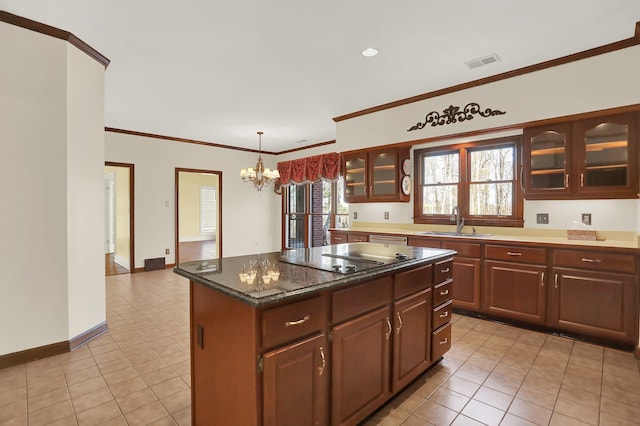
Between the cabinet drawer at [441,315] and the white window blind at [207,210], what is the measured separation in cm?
1073

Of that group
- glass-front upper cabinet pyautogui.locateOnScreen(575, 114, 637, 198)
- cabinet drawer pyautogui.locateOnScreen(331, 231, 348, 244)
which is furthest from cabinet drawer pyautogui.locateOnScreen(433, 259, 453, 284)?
cabinet drawer pyautogui.locateOnScreen(331, 231, 348, 244)

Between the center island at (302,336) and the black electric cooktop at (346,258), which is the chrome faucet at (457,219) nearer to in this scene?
the black electric cooktop at (346,258)

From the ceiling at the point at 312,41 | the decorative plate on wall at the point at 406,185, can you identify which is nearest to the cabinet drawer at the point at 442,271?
the ceiling at the point at 312,41

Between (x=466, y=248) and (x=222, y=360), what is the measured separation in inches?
118

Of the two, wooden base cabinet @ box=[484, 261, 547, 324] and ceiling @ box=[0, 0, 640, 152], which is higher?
ceiling @ box=[0, 0, 640, 152]

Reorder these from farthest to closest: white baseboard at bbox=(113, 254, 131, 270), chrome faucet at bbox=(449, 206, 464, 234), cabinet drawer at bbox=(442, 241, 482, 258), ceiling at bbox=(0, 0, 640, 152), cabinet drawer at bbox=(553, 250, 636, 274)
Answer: white baseboard at bbox=(113, 254, 131, 270), chrome faucet at bbox=(449, 206, 464, 234), cabinet drawer at bbox=(442, 241, 482, 258), cabinet drawer at bbox=(553, 250, 636, 274), ceiling at bbox=(0, 0, 640, 152)

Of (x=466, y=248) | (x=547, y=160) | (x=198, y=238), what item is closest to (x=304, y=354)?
(x=466, y=248)

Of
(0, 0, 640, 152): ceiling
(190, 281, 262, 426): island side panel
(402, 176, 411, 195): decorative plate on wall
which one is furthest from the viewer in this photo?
(402, 176, 411, 195): decorative plate on wall

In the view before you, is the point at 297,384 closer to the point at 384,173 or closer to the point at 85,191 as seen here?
the point at 85,191

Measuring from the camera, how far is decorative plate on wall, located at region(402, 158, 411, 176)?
15.3ft

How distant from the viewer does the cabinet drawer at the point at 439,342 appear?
2.46 m

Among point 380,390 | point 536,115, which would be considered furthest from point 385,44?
point 380,390

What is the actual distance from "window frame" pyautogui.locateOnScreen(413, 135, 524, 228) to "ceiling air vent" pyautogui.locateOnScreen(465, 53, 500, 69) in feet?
3.31

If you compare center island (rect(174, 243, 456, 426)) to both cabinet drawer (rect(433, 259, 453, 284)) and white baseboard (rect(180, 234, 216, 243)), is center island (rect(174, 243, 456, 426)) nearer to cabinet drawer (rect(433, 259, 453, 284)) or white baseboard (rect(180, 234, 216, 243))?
cabinet drawer (rect(433, 259, 453, 284))
